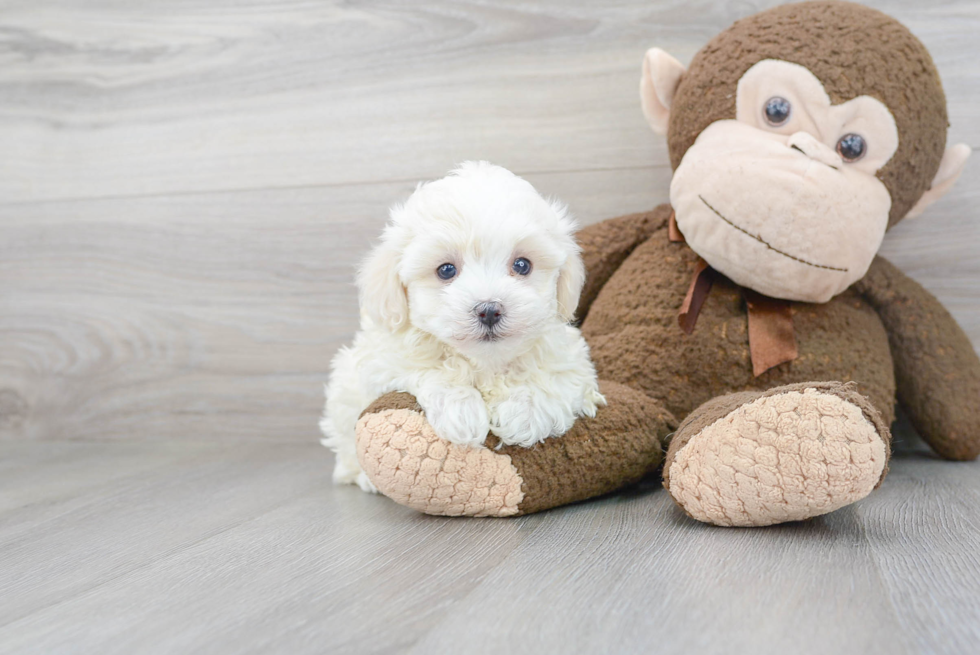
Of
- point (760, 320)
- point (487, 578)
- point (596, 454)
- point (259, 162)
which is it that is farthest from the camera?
point (259, 162)

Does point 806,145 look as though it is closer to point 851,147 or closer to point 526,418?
point 851,147

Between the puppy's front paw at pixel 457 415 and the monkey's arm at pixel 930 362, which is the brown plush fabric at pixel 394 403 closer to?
the puppy's front paw at pixel 457 415

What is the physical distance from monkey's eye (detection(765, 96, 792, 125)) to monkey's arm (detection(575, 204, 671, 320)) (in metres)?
0.21

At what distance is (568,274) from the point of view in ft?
2.85

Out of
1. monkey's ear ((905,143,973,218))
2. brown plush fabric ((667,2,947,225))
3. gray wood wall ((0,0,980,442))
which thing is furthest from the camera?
gray wood wall ((0,0,980,442))

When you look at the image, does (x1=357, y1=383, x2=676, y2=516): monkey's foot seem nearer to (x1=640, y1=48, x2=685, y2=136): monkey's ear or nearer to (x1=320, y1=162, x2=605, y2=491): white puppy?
(x1=320, y1=162, x2=605, y2=491): white puppy

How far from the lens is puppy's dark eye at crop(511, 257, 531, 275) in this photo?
822 mm

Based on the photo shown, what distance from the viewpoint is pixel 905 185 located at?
992mm

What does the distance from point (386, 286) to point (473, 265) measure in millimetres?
106

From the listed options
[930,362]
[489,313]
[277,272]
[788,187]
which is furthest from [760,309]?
[277,272]

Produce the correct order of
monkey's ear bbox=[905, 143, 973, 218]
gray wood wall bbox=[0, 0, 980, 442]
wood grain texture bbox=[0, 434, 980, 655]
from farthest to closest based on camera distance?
gray wood wall bbox=[0, 0, 980, 442], monkey's ear bbox=[905, 143, 973, 218], wood grain texture bbox=[0, 434, 980, 655]

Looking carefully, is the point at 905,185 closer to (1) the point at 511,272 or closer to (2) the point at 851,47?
(2) the point at 851,47

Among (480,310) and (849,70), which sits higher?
(849,70)

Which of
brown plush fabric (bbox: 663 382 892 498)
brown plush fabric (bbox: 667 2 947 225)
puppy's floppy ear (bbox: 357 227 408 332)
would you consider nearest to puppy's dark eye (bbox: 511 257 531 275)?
puppy's floppy ear (bbox: 357 227 408 332)
